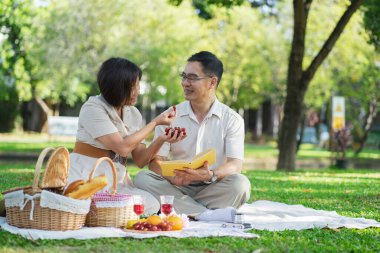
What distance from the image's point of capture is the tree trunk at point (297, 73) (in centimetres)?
1430

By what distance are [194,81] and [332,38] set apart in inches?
332

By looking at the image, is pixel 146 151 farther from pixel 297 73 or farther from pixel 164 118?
pixel 297 73

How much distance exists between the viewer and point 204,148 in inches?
268

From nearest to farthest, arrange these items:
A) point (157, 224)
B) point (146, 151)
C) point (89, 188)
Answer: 1. point (89, 188)
2. point (157, 224)
3. point (146, 151)

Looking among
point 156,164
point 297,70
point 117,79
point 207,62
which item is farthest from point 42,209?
point 297,70

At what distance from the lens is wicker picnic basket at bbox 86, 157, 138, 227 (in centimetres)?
559

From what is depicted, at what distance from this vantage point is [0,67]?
27.0 metres

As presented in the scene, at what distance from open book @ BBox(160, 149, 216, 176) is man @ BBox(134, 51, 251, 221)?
0.24m

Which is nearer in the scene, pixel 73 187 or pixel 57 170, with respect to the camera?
pixel 73 187

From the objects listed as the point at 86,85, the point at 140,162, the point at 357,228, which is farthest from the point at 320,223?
the point at 86,85

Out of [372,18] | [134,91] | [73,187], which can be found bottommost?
[73,187]

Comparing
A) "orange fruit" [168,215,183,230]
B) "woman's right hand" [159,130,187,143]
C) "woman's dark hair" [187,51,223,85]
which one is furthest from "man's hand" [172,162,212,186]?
"woman's dark hair" [187,51,223,85]

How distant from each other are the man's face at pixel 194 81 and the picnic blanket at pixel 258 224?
1261mm

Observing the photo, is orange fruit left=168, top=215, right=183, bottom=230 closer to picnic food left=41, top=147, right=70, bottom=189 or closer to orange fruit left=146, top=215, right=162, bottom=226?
orange fruit left=146, top=215, right=162, bottom=226
